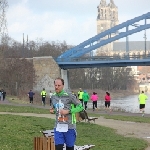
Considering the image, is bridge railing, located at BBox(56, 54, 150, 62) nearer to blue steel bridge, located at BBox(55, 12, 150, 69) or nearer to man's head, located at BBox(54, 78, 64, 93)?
blue steel bridge, located at BBox(55, 12, 150, 69)

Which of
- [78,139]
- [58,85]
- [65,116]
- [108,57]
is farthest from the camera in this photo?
[108,57]

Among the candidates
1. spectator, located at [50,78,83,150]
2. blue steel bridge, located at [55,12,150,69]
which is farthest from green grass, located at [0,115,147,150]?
blue steel bridge, located at [55,12,150,69]

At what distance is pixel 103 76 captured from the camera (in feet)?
310

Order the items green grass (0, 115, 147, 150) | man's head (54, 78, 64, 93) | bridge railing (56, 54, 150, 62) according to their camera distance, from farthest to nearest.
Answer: bridge railing (56, 54, 150, 62) < green grass (0, 115, 147, 150) < man's head (54, 78, 64, 93)

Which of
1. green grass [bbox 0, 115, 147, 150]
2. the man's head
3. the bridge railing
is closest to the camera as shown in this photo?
the man's head

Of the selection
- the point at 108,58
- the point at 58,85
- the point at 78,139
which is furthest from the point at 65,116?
the point at 108,58

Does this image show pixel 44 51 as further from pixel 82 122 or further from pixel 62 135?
pixel 62 135

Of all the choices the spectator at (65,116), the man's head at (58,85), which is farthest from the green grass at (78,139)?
the man's head at (58,85)

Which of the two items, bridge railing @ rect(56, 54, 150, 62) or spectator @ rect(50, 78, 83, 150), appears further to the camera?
bridge railing @ rect(56, 54, 150, 62)

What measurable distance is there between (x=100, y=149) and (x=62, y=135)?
325cm

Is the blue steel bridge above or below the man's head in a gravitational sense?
above

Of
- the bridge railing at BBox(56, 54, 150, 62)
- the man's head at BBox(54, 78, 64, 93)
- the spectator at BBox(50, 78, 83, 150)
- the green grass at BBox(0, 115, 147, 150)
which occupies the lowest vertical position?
the green grass at BBox(0, 115, 147, 150)

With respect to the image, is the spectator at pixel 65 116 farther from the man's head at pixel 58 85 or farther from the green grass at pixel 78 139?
the green grass at pixel 78 139

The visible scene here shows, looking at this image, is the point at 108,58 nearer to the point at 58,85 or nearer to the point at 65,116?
the point at 65,116
